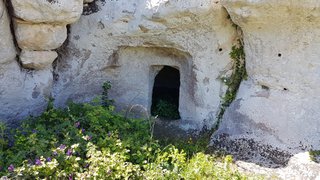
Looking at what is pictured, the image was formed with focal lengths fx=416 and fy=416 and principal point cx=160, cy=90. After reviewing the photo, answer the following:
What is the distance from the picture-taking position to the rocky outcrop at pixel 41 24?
3.58 metres

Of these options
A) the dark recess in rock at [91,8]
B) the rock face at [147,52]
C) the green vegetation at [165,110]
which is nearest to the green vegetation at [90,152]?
the rock face at [147,52]

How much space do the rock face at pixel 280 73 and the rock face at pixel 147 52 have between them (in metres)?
0.35

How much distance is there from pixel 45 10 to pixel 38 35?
0.93 ft

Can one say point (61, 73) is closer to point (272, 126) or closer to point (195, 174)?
point (195, 174)

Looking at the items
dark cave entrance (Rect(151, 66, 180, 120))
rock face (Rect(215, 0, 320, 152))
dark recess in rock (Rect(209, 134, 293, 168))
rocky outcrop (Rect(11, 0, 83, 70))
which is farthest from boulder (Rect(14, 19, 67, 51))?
dark recess in rock (Rect(209, 134, 293, 168))

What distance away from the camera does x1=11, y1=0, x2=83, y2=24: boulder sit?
3551 millimetres

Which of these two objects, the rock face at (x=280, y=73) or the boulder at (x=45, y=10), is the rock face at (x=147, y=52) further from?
the boulder at (x=45, y=10)

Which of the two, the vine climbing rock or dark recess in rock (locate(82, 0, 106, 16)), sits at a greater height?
dark recess in rock (locate(82, 0, 106, 16))

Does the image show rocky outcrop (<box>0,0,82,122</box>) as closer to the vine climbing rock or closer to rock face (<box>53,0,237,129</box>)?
the vine climbing rock

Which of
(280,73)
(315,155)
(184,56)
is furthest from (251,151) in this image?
(184,56)

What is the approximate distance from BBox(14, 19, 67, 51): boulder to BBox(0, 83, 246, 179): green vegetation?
0.59m

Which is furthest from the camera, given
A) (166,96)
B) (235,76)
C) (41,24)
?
(166,96)

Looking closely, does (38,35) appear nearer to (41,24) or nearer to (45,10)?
(41,24)

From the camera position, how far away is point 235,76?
14.9 ft
